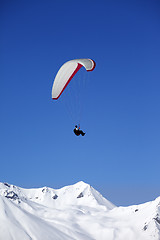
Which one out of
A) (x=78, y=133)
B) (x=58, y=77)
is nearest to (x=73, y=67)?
(x=58, y=77)

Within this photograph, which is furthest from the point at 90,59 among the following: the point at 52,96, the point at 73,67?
the point at 52,96

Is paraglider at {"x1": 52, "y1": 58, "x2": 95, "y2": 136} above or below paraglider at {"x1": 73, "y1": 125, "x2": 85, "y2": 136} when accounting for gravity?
above

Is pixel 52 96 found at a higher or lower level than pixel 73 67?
lower

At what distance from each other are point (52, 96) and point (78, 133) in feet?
34.3

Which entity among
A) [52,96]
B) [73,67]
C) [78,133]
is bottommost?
[78,133]

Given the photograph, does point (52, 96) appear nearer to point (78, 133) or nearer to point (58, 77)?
point (58, 77)

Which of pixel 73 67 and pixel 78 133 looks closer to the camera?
pixel 78 133

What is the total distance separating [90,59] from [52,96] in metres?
10.4

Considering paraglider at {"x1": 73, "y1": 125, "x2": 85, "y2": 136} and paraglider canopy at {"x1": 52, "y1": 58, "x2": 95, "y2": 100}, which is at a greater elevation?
paraglider canopy at {"x1": 52, "y1": 58, "x2": 95, "y2": 100}

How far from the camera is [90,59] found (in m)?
57.3

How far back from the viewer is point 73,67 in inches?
2442

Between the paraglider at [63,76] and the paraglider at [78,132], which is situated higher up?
the paraglider at [63,76]

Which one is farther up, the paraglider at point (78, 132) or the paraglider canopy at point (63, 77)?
the paraglider canopy at point (63, 77)

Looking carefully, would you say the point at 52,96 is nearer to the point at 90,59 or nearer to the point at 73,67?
the point at 73,67
